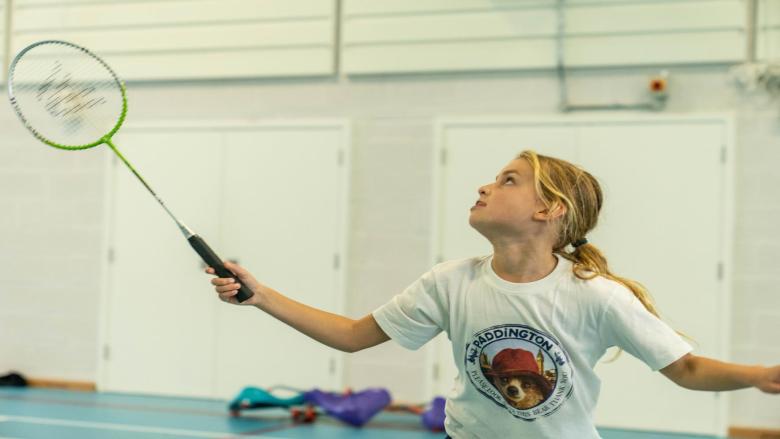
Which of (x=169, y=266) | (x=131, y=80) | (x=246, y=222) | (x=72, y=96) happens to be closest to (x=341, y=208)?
(x=246, y=222)

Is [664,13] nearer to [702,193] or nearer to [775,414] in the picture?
[702,193]

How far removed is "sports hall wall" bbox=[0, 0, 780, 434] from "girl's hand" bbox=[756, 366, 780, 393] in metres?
4.42

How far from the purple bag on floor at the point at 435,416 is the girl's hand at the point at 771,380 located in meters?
4.06

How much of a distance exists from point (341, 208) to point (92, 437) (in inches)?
101

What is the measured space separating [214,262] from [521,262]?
874 millimetres

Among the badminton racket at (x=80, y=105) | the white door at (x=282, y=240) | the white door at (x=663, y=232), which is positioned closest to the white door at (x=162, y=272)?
the white door at (x=282, y=240)

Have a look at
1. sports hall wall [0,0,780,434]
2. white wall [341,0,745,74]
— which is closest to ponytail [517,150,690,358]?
sports hall wall [0,0,780,434]

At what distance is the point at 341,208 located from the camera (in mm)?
7336

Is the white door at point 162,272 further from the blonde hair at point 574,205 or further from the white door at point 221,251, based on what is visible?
the blonde hair at point 574,205

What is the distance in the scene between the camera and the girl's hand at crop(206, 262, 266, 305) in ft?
8.92

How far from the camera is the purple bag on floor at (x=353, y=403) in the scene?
20.9 ft

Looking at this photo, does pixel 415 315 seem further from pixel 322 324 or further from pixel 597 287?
pixel 597 287

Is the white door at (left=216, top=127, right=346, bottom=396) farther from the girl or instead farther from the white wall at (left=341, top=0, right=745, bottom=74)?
the girl

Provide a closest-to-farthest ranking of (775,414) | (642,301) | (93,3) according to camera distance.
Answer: (642,301) → (775,414) → (93,3)
